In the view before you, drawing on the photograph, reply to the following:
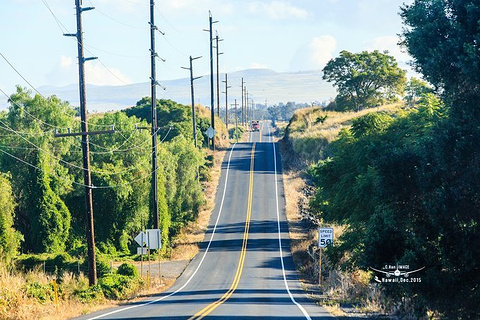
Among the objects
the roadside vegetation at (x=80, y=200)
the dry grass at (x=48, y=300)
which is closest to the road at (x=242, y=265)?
the dry grass at (x=48, y=300)

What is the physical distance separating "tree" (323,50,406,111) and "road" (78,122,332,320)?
70.7 ft

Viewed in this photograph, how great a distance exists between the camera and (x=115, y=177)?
52.1 metres

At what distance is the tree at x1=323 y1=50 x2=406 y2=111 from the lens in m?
106

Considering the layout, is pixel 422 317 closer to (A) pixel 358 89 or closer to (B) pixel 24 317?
(B) pixel 24 317

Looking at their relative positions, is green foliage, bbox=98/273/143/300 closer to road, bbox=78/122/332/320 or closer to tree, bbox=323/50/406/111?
road, bbox=78/122/332/320

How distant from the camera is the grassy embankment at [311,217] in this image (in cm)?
2830

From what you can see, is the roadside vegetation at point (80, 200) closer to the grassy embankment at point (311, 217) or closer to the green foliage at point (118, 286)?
the green foliage at point (118, 286)

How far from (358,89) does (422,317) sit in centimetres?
9174

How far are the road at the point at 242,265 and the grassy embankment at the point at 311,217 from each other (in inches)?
38.2

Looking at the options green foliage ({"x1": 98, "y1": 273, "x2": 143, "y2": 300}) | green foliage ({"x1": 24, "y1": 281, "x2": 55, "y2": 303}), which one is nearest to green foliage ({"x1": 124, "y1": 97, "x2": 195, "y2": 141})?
green foliage ({"x1": 98, "y1": 273, "x2": 143, "y2": 300})

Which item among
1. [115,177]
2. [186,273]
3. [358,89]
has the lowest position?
[186,273]

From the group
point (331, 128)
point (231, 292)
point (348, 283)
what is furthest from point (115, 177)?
point (331, 128)

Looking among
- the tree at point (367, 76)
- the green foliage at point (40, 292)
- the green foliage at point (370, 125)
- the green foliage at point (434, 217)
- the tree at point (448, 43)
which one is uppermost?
the tree at point (367, 76)
